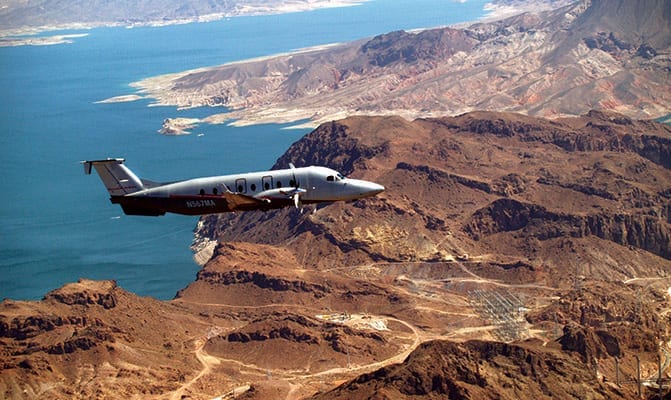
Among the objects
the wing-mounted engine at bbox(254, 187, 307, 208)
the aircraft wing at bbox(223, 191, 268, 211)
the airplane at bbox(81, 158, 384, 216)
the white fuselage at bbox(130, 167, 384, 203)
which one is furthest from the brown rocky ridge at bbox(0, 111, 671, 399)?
the aircraft wing at bbox(223, 191, 268, 211)

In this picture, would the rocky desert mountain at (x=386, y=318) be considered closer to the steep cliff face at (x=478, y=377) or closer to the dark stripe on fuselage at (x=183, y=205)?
the steep cliff face at (x=478, y=377)

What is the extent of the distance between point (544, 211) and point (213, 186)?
432 feet

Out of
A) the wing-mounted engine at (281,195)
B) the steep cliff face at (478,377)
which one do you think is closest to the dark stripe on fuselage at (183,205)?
the wing-mounted engine at (281,195)

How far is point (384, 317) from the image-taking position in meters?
156

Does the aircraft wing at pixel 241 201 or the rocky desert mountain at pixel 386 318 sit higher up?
the aircraft wing at pixel 241 201

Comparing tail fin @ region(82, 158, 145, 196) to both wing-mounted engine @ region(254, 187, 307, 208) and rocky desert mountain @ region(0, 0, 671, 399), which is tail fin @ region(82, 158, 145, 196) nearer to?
wing-mounted engine @ region(254, 187, 307, 208)

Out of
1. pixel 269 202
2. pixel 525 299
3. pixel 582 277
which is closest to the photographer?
pixel 269 202

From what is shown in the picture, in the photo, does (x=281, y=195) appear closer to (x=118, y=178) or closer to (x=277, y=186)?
(x=277, y=186)

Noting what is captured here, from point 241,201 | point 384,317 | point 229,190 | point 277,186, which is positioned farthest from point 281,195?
point 384,317

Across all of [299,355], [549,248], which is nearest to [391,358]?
[299,355]

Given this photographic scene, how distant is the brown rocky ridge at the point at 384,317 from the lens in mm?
113562

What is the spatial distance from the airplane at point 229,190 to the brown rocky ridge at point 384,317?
3275cm

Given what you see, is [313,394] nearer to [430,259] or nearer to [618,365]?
[618,365]

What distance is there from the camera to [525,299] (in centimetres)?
16350
